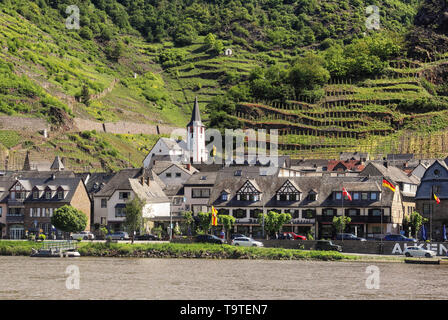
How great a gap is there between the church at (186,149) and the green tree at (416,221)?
66363 mm

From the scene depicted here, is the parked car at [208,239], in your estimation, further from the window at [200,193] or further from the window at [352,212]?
the window at [200,193]

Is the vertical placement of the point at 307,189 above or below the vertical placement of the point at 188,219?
above

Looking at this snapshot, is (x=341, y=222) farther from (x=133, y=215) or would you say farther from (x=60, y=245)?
(x=60, y=245)

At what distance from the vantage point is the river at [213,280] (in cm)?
5478

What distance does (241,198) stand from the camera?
102 m

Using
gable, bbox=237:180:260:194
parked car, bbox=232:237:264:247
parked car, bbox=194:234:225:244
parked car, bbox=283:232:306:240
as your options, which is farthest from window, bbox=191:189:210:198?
parked car, bbox=232:237:264:247

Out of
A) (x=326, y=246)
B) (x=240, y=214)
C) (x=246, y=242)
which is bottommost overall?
(x=326, y=246)

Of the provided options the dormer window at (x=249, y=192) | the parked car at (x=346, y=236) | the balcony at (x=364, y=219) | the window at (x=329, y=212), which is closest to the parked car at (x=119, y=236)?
the dormer window at (x=249, y=192)

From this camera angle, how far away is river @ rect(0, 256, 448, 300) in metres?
54.8

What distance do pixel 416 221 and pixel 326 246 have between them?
15660 millimetres

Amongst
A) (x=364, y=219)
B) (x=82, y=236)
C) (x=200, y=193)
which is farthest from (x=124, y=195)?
(x=364, y=219)

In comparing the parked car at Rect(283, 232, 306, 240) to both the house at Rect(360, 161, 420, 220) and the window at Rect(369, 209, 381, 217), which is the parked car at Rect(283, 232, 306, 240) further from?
the house at Rect(360, 161, 420, 220)

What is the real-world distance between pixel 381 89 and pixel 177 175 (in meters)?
84.6

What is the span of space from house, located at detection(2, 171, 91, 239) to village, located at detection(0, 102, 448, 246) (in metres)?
0.12
